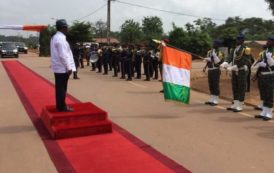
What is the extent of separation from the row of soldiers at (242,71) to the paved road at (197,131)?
37cm

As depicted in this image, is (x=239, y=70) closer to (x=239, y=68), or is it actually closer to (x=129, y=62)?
(x=239, y=68)

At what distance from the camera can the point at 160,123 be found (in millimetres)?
9656

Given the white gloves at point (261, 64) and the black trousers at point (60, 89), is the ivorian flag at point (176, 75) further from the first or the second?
the black trousers at point (60, 89)

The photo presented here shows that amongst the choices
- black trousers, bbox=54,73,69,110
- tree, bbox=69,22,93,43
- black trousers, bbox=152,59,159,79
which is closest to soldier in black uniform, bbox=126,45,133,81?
black trousers, bbox=152,59,159,79

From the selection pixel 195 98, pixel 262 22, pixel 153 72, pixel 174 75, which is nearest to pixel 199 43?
pixel 153 72

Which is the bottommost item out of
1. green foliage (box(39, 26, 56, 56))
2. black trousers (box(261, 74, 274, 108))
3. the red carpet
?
the red carpet

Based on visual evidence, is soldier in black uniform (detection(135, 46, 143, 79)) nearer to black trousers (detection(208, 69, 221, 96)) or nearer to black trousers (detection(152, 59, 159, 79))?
black trousers (detection(152, 59, 159, 79))

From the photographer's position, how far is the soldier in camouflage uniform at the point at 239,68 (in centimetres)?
1116

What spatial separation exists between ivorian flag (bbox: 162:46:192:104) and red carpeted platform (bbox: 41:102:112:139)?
2663 mm

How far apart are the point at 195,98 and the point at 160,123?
4.87 meters

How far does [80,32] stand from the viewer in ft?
171

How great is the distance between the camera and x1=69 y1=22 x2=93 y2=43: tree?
51562mm

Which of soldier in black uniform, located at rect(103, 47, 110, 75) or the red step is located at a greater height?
soldier in black uniform, located at rect(103, 47, 110, 75)

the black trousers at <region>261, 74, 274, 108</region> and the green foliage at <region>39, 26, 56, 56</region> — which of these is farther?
the green foliage at <region>39, 26, 56, 56</region>
